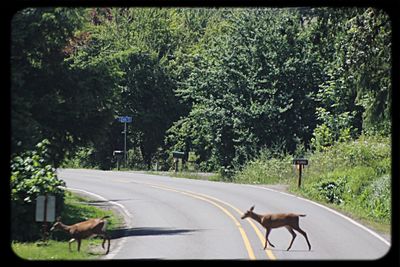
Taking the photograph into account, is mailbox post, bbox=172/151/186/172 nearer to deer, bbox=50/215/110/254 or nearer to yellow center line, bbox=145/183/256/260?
yellow center line, bbox=145/183/256/260

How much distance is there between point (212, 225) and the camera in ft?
75.1

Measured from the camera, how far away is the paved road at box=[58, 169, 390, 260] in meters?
16.8

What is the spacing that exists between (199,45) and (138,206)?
1405 inches

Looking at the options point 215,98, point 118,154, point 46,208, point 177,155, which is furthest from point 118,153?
point 46,208

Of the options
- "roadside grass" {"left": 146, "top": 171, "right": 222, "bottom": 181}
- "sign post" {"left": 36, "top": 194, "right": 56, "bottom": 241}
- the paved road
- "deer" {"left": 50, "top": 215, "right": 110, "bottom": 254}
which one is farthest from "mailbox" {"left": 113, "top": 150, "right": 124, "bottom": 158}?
"sign post" {"left": 36, "top": 194, "right": 56, "bottom": 241}

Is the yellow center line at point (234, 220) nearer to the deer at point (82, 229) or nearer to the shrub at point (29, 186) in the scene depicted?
the deer at point (82, 229)

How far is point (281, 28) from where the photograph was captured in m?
49.1

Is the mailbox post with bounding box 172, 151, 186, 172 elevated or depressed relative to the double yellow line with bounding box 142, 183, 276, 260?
elevated

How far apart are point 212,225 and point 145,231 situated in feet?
7.31

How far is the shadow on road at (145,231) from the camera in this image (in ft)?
68.1

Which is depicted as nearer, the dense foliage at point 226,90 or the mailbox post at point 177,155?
the mailbox post at point 177,155

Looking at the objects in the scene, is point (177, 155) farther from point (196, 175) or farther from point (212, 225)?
point (212, 225)

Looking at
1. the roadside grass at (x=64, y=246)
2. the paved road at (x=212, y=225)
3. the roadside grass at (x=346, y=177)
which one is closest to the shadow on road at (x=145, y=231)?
the paved road at (x=212, y=225)
